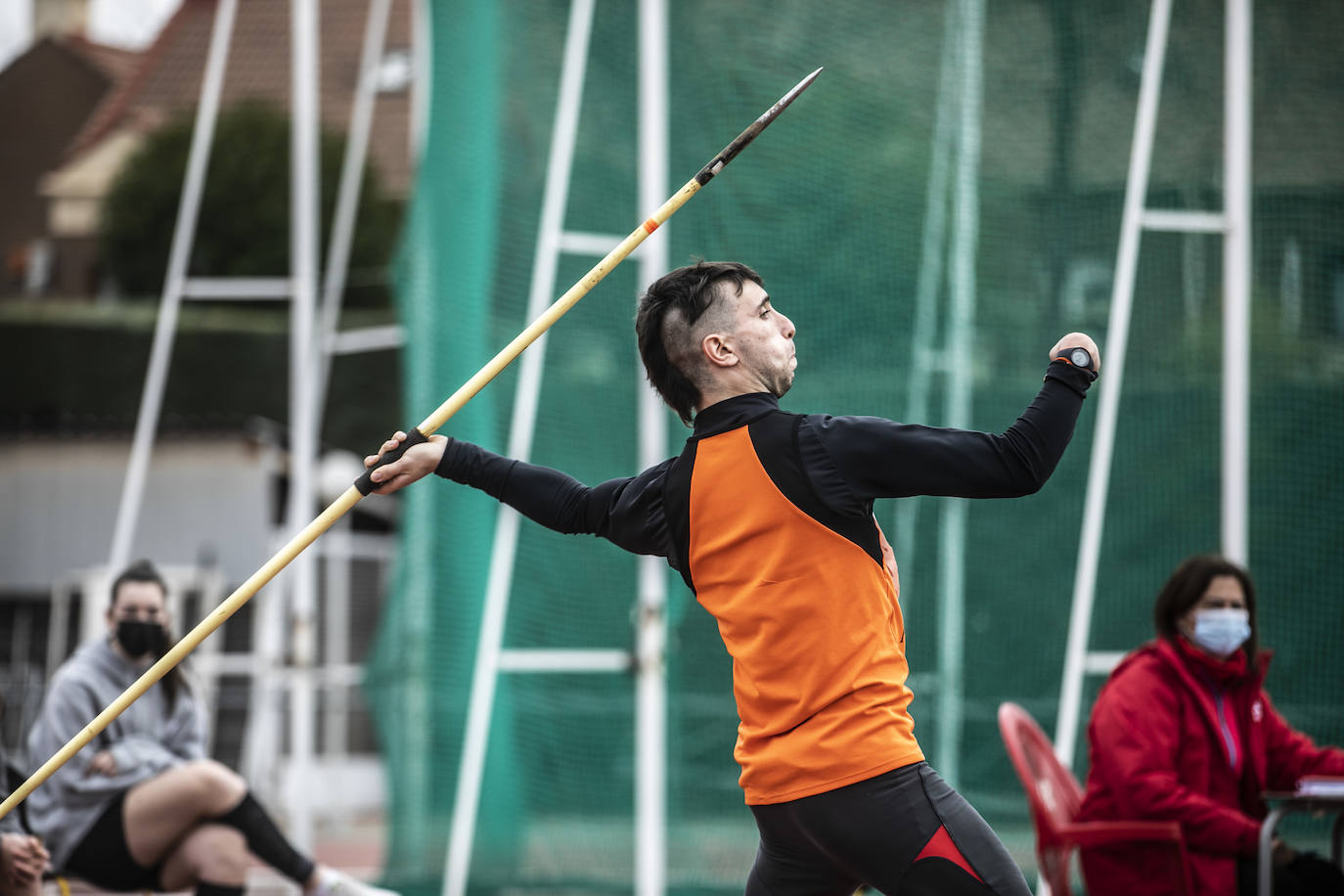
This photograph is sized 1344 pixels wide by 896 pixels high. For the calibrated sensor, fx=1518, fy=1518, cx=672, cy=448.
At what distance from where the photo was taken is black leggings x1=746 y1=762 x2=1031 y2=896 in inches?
92.5

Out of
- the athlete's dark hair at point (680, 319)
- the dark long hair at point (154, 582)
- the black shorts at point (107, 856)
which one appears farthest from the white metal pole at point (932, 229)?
the athlete's dark hair at point (680, 319)

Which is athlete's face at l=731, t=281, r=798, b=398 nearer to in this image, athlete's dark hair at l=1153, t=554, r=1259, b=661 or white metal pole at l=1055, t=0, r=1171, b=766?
athlete's dark hair at l=1153, t=554, r=1259, b=661

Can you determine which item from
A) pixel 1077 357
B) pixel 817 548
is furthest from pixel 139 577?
pixel 1077 357

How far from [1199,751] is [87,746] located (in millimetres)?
3152

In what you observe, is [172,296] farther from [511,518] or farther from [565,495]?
[565,495]

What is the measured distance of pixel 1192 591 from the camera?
4.24m

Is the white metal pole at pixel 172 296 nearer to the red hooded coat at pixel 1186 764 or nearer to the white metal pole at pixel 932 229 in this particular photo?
the white metal pole at pixel 932 229

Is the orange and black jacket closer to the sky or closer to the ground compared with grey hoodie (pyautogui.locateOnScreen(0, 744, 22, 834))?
closer to the sky

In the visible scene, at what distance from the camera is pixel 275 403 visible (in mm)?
17062

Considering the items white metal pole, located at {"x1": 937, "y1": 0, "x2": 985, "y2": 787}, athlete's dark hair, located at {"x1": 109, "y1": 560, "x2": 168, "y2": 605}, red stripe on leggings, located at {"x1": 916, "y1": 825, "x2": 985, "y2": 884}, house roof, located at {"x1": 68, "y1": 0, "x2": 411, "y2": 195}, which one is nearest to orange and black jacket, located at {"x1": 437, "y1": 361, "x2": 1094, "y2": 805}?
red stripe on leggings, located at {"x1": 916, "y1": 825, "x2": 985, "y2": 884}

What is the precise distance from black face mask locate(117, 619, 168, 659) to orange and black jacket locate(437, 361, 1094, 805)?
256cm

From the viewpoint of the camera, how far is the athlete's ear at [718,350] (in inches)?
102

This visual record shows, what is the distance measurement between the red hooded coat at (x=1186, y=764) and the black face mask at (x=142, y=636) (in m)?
2.73

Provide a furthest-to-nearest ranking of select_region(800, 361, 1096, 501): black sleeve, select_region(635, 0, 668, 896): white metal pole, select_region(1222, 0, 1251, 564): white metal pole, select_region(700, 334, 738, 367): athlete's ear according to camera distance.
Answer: select_region(635, 0, 668, 896): white metal pole
select_region(1222, 0, 1251, 564): white metal pole
select_region(700, 334, 738, 367): athlete's ear
select_region(800, 361, 1096, 501): black sleeve
